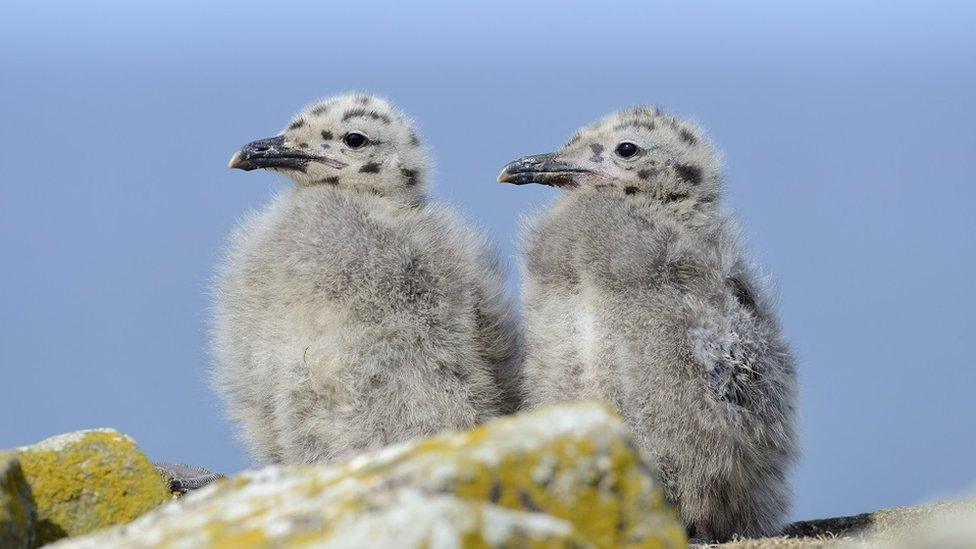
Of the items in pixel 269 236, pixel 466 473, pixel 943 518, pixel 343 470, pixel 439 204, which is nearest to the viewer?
pixel 466 473

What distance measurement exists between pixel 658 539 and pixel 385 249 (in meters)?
3.50

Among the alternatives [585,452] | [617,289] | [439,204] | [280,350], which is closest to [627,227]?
[617,289]

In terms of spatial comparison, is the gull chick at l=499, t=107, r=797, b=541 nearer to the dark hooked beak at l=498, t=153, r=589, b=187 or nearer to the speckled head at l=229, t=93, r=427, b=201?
the dark hooked beak at l=498, t=153, r=589, b=187

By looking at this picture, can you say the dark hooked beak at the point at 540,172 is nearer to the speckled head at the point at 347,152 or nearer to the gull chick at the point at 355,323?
the gull chick at the point at 355,323

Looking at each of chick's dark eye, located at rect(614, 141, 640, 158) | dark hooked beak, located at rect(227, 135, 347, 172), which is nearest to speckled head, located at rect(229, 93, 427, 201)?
dark hooked beak, located at rect(227, 135, 347, 172)

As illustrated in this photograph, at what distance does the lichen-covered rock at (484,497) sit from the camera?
10.8ft

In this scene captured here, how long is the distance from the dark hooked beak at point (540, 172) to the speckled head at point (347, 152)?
0.58 metres

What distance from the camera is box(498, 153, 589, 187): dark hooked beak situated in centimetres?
760

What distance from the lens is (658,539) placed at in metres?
3.62

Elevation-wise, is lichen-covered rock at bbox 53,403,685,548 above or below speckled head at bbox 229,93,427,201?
below

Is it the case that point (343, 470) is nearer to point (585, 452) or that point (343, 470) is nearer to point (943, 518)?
point (585, 452)

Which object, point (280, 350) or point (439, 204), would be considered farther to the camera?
point (439, 204)

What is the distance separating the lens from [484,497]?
11.4ft

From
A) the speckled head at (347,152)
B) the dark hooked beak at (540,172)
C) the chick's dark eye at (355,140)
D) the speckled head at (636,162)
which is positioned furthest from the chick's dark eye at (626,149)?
the chick's dark eye at (355,140)
